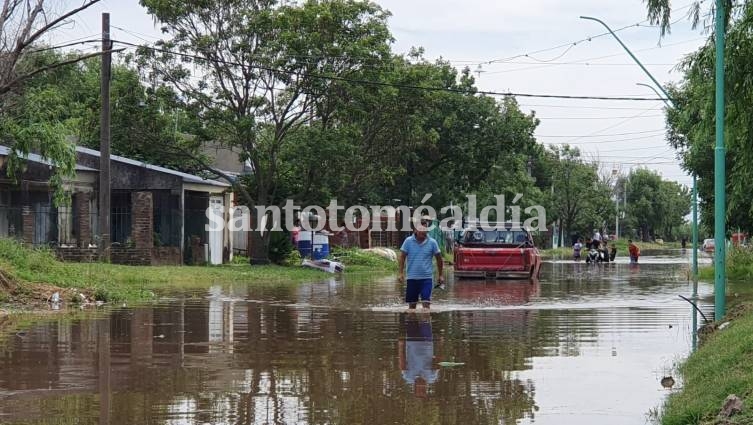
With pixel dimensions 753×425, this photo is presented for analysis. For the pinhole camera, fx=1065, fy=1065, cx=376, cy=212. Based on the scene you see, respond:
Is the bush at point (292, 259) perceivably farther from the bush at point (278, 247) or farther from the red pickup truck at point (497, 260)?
the red pickup truck at point (497, 260)

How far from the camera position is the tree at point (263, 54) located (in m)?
37.2

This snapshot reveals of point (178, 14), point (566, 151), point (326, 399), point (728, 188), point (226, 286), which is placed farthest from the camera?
point (566, 151)

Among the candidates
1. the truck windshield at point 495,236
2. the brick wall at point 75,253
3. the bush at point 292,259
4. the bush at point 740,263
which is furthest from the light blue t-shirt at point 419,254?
the bush at point 292,259

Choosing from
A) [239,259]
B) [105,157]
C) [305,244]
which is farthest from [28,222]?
[305,244]

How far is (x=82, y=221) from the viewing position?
116ft

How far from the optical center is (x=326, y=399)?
31.7ft

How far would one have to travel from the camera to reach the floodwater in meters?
9.09

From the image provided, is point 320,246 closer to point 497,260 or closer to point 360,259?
point 360,259

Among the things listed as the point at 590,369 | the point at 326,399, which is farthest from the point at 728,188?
the point at 326,399

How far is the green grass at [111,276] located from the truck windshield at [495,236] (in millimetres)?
5268

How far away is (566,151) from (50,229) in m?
72.7

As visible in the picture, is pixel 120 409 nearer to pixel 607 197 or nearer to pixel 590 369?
pixel 590 369

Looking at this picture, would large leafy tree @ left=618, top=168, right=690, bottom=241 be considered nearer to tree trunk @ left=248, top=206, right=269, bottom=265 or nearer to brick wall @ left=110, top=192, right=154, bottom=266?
tree trunk @ left=248, top=206, right=269, bottom=265

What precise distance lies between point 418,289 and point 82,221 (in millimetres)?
19843
